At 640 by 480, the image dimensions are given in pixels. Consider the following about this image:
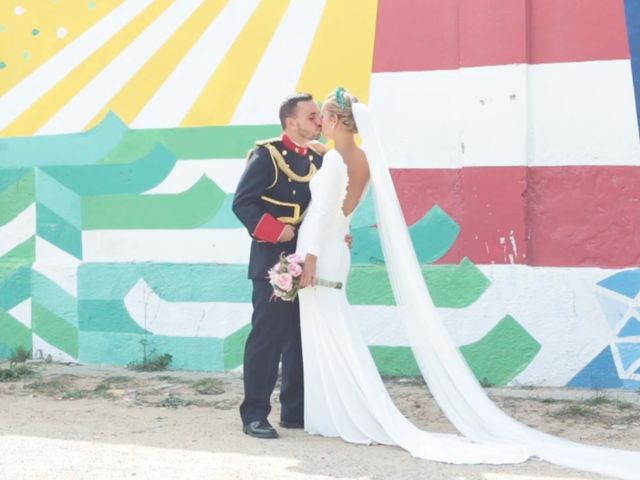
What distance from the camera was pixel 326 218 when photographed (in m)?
5.22

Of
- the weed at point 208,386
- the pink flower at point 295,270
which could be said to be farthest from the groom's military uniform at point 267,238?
the weed at point 208,386

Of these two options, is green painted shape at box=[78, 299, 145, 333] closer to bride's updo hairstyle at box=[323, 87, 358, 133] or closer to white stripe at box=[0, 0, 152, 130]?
white stripe at box=[0, 0, 152, 130]

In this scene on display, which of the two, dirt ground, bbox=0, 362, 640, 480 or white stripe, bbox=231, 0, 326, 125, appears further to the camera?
white stripe, bbox=231, 0, 326, 125

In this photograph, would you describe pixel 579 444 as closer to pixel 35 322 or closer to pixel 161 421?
pixel 161 421

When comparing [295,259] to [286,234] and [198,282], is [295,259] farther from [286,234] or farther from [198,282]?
[198,282]

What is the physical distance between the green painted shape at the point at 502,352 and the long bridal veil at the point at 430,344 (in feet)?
4.45

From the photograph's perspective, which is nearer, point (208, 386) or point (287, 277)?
point (287, 277)

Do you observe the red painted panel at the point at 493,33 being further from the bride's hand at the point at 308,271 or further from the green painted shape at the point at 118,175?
the bride's hand at the point at 308,271

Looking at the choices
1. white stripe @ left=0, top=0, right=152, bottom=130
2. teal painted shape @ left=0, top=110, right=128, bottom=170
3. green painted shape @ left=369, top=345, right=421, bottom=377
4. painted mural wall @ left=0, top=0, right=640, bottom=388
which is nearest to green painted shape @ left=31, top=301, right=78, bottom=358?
painted mural wall @ left=0, top=0, right=640, bottom=388

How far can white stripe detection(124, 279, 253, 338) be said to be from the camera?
7.30 metres

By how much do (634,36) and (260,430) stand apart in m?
3.43

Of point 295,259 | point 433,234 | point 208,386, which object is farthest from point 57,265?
point 295,259

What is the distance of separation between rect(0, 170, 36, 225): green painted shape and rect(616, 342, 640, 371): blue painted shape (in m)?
4.72

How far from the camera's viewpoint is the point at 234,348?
23.9 ft
